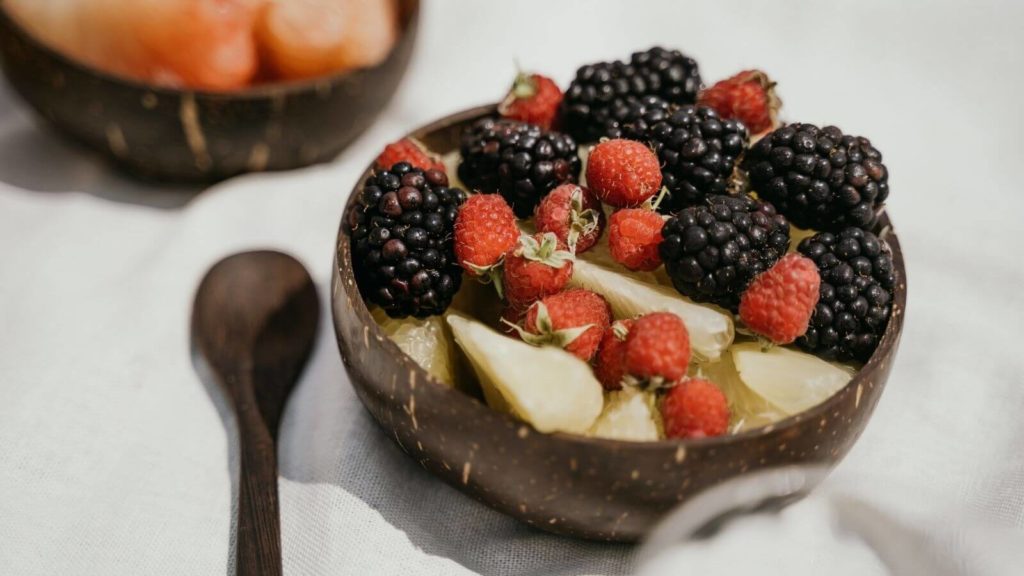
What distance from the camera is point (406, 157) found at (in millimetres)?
970

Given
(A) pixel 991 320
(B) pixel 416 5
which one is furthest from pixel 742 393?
(B) pixel 416 5

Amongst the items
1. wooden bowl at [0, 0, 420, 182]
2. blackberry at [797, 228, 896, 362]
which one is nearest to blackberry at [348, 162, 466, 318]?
blackberry at [797, 228, 896, 362]

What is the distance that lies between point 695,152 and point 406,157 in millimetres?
302

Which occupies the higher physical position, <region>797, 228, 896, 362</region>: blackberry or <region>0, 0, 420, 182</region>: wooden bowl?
<region>797, 228, 896, 362</region>: blackberry

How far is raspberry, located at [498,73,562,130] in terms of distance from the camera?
1025 mm

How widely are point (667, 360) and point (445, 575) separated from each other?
1.11 feet

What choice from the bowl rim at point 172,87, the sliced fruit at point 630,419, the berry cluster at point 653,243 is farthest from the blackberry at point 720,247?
the bowl rim at point 172,87

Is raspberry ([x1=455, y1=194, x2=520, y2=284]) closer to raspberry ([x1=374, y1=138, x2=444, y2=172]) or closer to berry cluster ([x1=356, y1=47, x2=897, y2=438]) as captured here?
berry cluster ([x1=356, y1=47, x2=897, y2=438])

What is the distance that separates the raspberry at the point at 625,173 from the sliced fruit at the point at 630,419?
0.63 ft

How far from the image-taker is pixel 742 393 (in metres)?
0.83

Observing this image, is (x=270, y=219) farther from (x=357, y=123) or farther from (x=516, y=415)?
(x=516, y=415)

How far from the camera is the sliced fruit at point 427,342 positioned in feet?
2.82

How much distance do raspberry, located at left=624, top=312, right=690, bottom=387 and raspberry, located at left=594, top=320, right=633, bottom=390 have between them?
0.02m

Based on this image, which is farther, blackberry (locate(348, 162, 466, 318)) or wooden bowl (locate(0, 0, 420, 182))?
wooden bowl (locate(0, 0, 420, 182))
